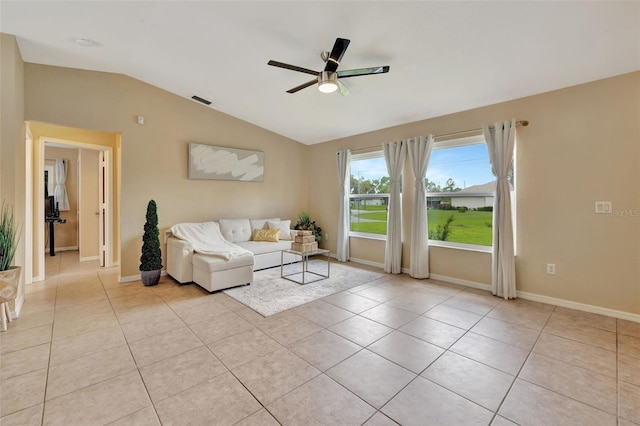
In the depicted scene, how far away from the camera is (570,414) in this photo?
169 cm

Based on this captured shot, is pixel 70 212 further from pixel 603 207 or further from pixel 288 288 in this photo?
pixel 603 207

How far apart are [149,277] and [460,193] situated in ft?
16.1

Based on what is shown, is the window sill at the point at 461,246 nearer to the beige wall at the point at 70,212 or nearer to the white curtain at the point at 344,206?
the white curtain at the point at 344,206

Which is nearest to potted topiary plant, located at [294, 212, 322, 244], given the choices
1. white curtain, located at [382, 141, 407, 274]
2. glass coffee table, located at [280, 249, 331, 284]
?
glass coffee table, located at [280, 249, 331, 284]

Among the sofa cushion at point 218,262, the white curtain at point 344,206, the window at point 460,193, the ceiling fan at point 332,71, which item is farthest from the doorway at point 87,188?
the window at point 460,193

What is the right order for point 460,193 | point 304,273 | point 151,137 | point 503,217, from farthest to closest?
point 304,273 < point 151,137 < point 460,193 < point 503,217

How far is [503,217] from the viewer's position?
3.70 meters

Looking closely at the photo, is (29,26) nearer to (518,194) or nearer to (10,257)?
(10,257)

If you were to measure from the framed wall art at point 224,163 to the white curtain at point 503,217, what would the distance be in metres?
4.27

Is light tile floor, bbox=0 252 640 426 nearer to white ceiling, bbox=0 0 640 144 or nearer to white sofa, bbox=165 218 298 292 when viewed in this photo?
white sofa, bbox=165 218 298 292

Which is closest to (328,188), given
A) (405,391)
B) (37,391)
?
(405,391)

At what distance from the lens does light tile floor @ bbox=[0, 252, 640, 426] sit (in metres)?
1.69

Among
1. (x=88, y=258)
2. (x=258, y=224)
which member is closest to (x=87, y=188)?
(x=88, y=258)

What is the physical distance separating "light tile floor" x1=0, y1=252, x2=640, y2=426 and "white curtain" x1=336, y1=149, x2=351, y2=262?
2.32 metres
